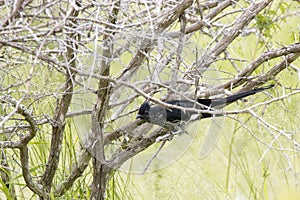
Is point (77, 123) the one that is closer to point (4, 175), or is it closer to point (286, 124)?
point (4, 175)

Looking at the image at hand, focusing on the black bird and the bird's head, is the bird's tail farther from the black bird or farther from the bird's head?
the bird's head

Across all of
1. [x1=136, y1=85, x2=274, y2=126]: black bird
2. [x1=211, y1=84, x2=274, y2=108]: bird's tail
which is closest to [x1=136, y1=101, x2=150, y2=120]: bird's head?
[x1=136, y1=85, x2=274, y2=126]: black bird

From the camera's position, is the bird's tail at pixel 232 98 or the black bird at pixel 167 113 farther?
the bird's tail at pixel 232 98

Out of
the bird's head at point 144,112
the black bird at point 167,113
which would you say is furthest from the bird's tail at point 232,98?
the bird's head at point 144,112

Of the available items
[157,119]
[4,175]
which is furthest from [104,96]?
[4,175]

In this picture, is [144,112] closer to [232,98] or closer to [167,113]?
[167,113]

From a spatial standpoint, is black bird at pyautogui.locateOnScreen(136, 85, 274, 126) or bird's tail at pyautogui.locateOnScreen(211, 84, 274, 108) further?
bird's tail at pyautogui.locateOnScreen(211, 84, 274, 108)

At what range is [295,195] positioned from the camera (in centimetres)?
230

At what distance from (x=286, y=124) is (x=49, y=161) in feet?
3.33

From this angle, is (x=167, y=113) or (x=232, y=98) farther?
(x=232, y=98)

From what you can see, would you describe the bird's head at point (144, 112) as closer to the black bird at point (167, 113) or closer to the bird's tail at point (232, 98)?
the black bird at point (167, 113)

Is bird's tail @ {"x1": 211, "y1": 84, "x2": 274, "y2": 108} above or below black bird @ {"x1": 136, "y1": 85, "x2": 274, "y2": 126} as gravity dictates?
above

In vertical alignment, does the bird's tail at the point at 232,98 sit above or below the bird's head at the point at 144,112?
above

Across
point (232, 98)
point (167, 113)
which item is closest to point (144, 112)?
point (167, 113)
